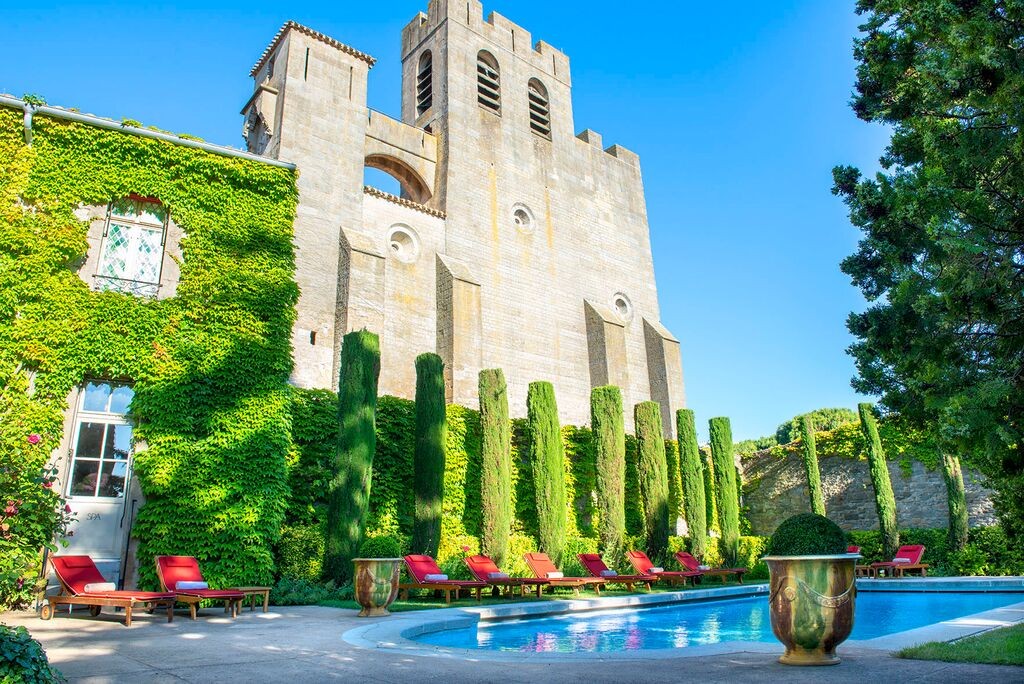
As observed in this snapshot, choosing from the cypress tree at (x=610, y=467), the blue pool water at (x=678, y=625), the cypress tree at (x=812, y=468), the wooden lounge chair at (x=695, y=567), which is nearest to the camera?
the blue pool water at (x=678, y=625)

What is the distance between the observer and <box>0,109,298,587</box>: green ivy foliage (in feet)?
38.5

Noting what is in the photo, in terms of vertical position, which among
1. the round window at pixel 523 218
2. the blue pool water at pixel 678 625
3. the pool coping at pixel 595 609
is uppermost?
the round window at pixel 523 218

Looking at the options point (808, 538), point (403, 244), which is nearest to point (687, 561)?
point (808, 538)

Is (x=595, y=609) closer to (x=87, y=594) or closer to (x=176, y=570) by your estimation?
(x=176, y=570)

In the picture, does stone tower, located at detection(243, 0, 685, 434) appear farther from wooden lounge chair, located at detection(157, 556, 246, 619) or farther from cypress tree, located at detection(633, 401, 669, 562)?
wooden lounge chair, located at detection(157, 556, 246, 619)

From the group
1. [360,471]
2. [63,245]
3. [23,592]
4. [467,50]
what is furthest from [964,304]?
[467,50]

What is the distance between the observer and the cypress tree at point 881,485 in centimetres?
2159

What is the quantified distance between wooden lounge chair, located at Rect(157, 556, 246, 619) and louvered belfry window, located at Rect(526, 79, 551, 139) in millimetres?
22963

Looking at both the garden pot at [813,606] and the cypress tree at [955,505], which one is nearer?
the garden pot at [813,606]

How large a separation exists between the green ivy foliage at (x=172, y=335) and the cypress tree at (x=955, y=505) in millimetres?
18688

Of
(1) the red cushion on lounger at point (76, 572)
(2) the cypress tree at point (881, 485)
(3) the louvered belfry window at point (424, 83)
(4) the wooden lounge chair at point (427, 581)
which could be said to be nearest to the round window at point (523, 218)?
(3) the louvered belfry window at point (424, 83)

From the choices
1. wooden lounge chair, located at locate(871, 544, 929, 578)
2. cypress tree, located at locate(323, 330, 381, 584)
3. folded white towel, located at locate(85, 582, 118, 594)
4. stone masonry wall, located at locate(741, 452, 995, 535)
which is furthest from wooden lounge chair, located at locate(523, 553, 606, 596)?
stone masonry wall, located at locate(741, 452, 995, 535)

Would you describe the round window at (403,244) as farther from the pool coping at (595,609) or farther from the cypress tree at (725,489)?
the pool coping at (595,609)

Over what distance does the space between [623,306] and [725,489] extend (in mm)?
9626
